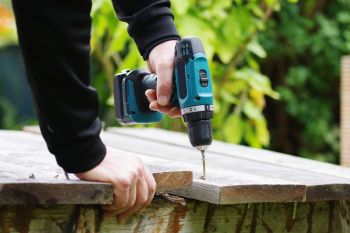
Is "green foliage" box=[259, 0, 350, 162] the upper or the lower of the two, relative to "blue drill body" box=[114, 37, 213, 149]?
lower

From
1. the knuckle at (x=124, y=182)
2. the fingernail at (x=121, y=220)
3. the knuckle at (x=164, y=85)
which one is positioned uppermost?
the knuckle at (x=124, y=182)

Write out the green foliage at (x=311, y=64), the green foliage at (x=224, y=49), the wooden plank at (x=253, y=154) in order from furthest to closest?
the green foliage at (x=311, y=64) → the green foliage at (x=224, y=49) → the wooden plank at (x=253, y=154)

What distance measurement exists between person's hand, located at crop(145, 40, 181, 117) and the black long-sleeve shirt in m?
0.48

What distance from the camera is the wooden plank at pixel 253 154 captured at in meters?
2.74

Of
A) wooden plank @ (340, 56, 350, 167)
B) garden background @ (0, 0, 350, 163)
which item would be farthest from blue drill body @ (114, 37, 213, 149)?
garden background @ (0, 0, 350, 163)

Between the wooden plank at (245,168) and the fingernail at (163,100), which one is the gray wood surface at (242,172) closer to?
the wooden plank at (245,168)

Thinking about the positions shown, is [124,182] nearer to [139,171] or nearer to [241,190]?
[139,171]

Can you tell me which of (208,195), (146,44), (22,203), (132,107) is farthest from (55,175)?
(132,107)

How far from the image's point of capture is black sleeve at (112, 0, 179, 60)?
242cm

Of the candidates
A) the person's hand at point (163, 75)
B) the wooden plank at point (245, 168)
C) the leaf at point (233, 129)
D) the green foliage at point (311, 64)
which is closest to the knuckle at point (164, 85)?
the person's hand at point (163, 75)

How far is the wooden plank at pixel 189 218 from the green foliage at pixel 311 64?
346 centimetres

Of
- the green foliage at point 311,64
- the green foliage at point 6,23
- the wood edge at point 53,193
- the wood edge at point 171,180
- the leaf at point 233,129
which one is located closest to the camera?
the wood edge at point 53,193

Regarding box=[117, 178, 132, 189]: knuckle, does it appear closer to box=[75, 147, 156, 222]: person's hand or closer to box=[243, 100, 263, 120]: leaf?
box=[75, 147, 156, 222]: person's hand

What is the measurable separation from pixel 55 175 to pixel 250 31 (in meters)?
2.63
